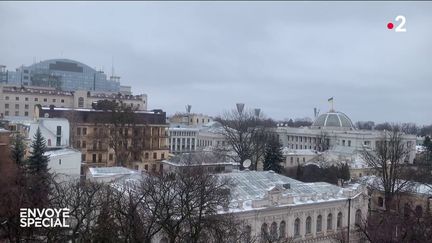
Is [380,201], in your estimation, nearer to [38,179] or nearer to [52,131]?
[38,179]

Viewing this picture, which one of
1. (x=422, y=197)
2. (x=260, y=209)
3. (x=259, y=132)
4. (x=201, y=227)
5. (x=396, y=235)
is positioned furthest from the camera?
(x=259, y=132)

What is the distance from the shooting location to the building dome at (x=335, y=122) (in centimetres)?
9138

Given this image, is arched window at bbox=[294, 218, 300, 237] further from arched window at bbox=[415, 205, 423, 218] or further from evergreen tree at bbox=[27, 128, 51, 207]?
evergreen tree at bbox=[27, 128, 51, 207]

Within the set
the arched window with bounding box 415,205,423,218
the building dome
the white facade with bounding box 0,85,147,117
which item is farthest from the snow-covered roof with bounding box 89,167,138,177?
Result: the building dome

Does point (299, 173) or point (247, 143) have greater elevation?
point (247, 143)

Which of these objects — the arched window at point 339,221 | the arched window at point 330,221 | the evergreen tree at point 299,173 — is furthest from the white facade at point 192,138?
the arched window at point 330,221

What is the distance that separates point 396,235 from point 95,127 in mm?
34798


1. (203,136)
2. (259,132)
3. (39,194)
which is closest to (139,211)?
(39,194)

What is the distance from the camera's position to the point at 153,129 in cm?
5197

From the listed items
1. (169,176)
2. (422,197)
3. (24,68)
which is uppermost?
(24,68)

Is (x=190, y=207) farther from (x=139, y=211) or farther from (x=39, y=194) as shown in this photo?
(x=39, y=194)

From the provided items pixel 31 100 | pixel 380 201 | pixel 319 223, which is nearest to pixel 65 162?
pixel 319 223

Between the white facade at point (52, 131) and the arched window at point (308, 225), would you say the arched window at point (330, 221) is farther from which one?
the white facade at point (52, 131)

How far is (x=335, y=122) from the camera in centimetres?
9225
